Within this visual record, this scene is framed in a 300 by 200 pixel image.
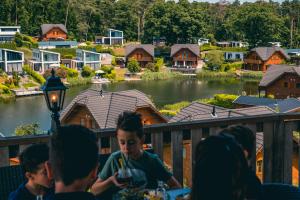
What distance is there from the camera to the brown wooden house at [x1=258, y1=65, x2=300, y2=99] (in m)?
33.4

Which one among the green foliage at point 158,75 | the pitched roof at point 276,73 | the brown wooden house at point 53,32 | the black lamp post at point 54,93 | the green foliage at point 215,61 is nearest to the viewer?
the black lamp post at point 54,93

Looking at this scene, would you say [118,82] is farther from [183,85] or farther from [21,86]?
[21,86]

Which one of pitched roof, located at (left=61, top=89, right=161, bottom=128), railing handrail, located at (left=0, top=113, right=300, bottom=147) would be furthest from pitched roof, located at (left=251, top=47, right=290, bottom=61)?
railing handrail, located at (left=0, top=113, right=300, bottom=147)

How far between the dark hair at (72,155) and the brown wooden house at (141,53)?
5359cm

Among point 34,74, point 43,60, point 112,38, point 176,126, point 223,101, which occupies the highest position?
point 112,38

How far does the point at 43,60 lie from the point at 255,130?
46.2m

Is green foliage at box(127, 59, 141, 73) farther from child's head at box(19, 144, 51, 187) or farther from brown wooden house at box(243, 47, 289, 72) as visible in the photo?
child's head at box(19, 144, 51, 187)

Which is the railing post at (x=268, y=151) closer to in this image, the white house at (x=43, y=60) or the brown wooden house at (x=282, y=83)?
the brown wooden house at (x=282, y=83)

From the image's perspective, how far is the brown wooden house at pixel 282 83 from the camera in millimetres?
33375

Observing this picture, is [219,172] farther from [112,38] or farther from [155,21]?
[112,38]

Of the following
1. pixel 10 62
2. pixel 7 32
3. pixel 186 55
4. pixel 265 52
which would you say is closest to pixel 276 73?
pixel 265 52

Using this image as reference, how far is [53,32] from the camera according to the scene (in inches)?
2402

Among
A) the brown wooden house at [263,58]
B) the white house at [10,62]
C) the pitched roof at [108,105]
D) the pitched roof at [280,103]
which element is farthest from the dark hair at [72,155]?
the brown wooden house at [263,58]

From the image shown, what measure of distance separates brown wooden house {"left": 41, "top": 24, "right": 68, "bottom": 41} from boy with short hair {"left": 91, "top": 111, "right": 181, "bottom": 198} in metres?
59.5
